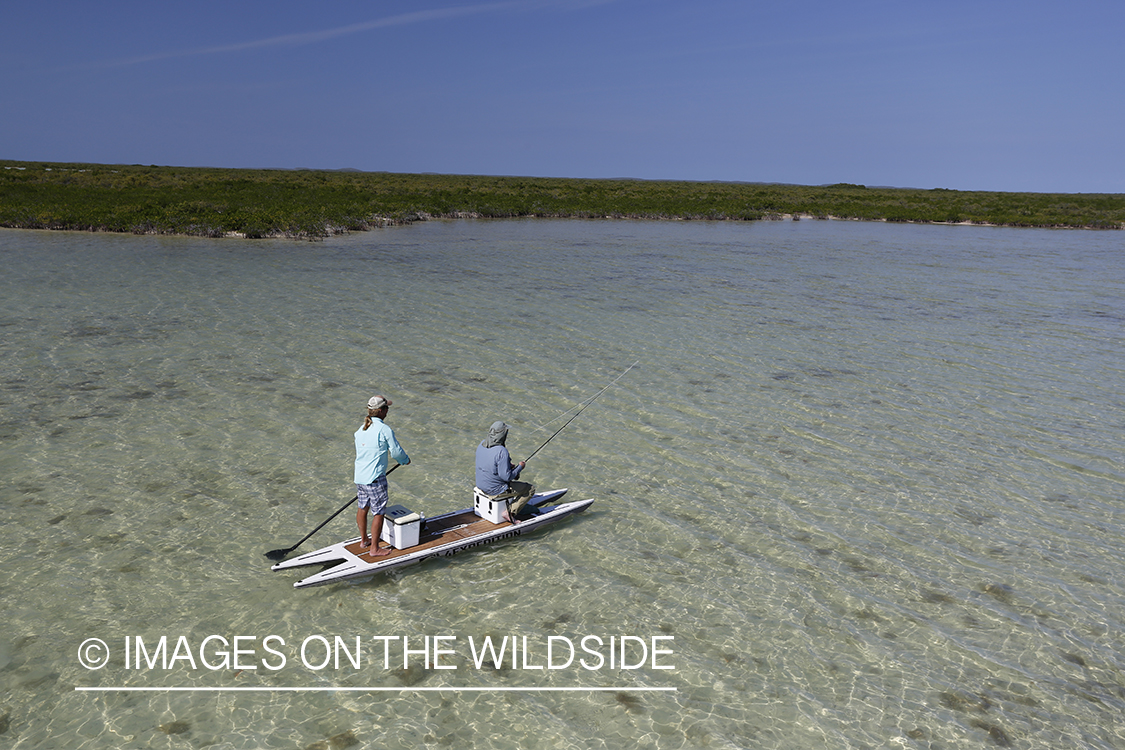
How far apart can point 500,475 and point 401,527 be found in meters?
1.42

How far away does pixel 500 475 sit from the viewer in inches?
369

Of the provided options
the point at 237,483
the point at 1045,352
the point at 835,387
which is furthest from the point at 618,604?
the point at 1045,352

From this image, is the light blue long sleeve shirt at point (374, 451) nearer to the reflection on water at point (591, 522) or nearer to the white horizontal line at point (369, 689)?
the reflection on water at point (591, 522)

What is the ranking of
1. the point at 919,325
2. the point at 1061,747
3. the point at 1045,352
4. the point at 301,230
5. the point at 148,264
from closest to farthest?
the point at 1061,747, the point at 1045,352, the point at 919,325, the point at 148,264, the point at 301,230

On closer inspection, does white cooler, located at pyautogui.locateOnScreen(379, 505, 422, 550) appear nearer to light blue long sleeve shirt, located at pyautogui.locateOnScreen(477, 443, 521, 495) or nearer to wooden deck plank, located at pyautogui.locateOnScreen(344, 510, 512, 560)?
wooden deck plank, located at pyautogui.locateOnScreen(344, 510, 512, 560)

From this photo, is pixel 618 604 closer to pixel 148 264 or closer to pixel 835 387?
pixel 835 387

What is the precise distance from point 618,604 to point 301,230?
131 ft

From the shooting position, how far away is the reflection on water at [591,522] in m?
6.82

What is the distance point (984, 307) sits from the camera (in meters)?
28.0

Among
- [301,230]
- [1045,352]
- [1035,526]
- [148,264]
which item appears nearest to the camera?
[1035,526]

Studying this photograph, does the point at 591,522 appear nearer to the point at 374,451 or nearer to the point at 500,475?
the point at 500,475

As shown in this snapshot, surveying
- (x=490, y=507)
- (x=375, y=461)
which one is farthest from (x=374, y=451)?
(x=490, y=507)

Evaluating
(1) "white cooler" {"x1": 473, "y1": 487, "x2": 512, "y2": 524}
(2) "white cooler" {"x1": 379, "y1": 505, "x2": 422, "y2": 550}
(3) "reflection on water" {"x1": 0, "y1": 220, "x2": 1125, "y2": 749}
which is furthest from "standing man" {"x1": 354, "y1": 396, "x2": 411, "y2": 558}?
(1) "white cooler" {"x1": 473, "y1": 487, "x2": 512, "y2": 524}

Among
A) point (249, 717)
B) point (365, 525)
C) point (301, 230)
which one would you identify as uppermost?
point (301, 230)
